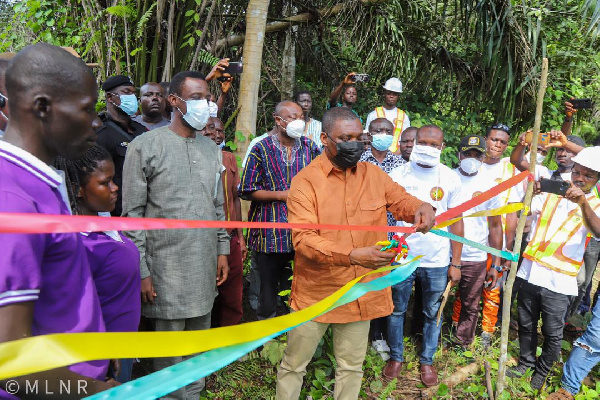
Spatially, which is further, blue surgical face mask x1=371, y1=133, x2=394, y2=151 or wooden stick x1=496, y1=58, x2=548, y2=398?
blue surgical face mask x1=371, y1=133, x2=394, y2=151

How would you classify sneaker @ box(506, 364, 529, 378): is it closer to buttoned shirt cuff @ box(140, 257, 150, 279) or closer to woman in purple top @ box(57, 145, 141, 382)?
buttoned shirt cuff @ box(140, 257, 150, 279)

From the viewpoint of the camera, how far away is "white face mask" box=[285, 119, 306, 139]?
151 inches

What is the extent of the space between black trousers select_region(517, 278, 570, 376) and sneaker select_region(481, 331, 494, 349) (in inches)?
13.4

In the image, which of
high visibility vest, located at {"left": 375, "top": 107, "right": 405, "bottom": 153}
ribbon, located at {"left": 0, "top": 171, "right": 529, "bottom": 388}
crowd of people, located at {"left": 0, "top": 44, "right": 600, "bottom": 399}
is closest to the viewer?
ribbon, located at {"left": 0, "top": 171, "right": 529, "bottom": 388}

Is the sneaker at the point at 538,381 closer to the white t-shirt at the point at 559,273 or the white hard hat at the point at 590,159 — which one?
the white t-shirt at the point at 559,273

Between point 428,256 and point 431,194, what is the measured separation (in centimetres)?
50

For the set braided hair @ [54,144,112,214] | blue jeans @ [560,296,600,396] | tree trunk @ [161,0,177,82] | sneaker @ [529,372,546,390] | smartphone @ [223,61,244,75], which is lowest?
sneaker @ [529,372,546,390]

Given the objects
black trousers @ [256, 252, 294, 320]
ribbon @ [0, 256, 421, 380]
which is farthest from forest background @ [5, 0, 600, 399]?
ribbon @ [0, 256, 421, 380]

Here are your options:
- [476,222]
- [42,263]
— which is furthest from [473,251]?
[42,263]

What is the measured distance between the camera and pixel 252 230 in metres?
3.89

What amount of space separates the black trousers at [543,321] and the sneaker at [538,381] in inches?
1.2

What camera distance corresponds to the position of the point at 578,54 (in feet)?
26.0

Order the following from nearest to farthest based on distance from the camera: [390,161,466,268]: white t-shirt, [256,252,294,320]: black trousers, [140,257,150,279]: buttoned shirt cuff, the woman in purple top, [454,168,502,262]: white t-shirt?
the woman in purple top < [140,257,150,279]: buttoned shirt cuff < [390,161,466,268]: white t-shirt < [256,252,294,320]: black trousers < [454,168,502,262]: white t-shirt

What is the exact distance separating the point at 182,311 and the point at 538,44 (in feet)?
25.1
